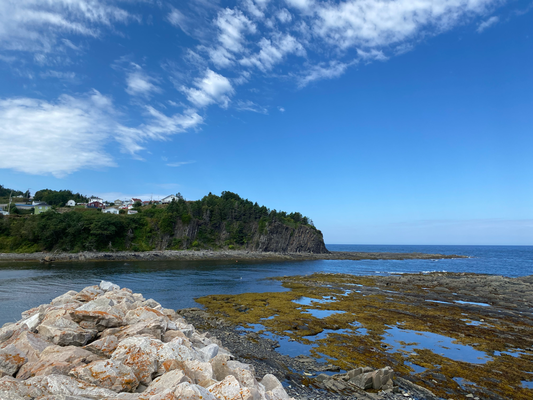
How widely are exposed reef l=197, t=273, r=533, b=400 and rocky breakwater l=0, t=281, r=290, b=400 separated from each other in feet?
21.1

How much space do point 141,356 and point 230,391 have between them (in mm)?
2418

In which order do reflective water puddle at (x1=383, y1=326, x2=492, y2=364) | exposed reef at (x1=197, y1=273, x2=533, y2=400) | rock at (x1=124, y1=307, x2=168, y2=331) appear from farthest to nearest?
reflective water puddle at (x1=383, y1=326, x2=492, y2=364), exposed reef at (x1=197, y1=273, x2=533, y2=400), rock at (x1=124, y1=307, x2=168, y2=331)

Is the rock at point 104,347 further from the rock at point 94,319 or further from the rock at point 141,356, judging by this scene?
the rock at point 94,319

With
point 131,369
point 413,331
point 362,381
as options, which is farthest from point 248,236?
point 131,369

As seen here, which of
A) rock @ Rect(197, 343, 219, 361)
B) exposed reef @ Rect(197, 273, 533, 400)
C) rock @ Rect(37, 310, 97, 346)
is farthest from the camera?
exposed reef @ Rect(197, 273, 533, 400)

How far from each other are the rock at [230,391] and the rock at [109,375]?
172cm

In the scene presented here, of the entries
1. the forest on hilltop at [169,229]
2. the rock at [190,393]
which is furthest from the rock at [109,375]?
the forest on hilltop at [169,229]

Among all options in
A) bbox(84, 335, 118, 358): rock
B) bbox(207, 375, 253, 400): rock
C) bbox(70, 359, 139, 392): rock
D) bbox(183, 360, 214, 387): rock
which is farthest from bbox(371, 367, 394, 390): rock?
bbox(84, 335, 118, 358): rock

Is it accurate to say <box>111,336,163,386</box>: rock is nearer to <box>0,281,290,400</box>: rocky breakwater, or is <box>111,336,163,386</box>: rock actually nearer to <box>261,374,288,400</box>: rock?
<box>0,281,290,400</box>: rocky breakwater

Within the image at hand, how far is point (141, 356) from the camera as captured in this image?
6.56 meters

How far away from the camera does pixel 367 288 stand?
3656cm

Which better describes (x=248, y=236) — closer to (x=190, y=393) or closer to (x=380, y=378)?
(x=380, y=378)

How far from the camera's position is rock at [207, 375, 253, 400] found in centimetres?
527

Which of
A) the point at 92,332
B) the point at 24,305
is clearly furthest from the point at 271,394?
the point at 24,305
